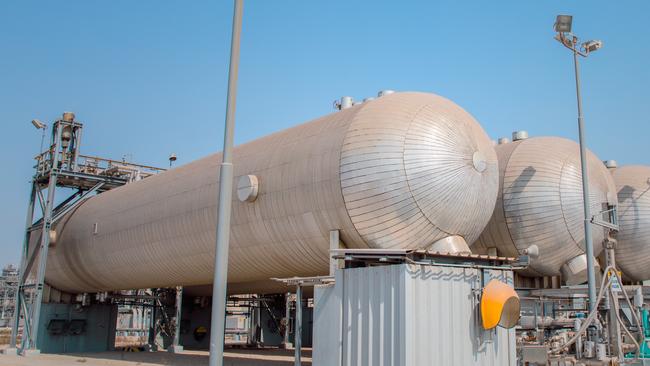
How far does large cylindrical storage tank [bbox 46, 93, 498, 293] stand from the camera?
18578 millimetres

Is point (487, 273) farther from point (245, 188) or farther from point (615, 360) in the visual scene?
point (245, 188)

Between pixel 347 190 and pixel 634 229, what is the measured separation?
16.7 metres

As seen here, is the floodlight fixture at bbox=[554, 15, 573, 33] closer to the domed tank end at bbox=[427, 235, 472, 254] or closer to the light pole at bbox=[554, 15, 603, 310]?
the light pole at bbox=[554, 15, 603, 310]

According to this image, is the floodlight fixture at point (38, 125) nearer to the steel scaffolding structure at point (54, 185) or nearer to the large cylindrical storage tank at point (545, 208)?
the steel scaffolding structure at point (54, 185)

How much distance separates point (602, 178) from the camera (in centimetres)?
2595

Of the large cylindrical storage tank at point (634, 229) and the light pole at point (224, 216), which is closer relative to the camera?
the light pole at point (224, 216)

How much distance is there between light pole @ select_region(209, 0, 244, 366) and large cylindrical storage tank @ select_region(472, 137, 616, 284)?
55.6 ft

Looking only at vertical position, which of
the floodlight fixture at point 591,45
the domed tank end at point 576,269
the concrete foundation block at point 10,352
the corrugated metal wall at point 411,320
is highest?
the floodlight fixture at point 591,45

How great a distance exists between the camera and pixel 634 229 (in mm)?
28094

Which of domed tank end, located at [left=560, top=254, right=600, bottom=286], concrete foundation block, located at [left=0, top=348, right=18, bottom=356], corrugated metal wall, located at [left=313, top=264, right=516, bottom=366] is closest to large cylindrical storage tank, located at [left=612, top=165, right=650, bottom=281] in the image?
domed tank end, located at [left=560, top=254, right=600, bottom=286]

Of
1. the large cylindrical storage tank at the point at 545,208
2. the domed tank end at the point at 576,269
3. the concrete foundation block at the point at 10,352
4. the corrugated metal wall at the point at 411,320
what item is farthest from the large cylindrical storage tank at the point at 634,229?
the concrete foundation block at the point at 10,352

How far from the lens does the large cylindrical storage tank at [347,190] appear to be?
18.6 m

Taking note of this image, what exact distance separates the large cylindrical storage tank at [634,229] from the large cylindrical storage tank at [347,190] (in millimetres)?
10984

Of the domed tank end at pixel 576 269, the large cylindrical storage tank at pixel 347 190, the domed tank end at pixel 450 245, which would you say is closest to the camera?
the large cylindrical storage tank at pixel 347 190
